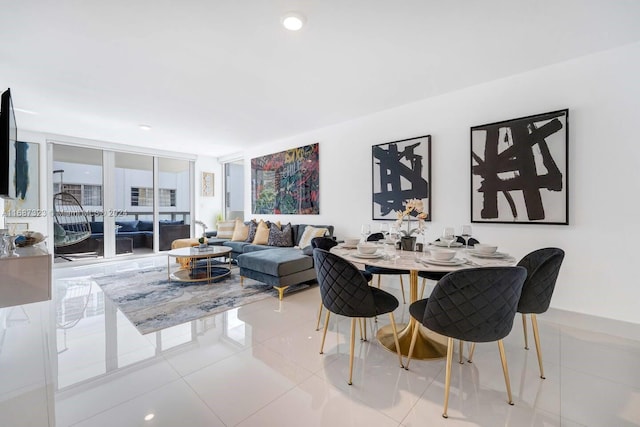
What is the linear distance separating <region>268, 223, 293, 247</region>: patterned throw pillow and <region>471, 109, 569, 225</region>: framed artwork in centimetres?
291

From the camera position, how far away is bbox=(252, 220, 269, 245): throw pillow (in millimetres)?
5117

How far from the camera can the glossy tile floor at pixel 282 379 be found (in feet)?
4.91

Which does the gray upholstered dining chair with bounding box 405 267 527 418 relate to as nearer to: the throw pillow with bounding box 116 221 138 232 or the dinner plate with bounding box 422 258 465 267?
the dinner plate with bounding box 422 258 465 267

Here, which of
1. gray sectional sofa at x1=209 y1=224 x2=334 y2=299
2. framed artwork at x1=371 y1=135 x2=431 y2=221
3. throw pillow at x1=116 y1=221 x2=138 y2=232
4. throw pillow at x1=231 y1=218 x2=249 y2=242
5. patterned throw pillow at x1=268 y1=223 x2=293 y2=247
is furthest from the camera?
throw pillow at x1=116 y1=221 x2=138 y2=232

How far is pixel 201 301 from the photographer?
329 cm

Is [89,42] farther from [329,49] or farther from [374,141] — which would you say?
[374,141]

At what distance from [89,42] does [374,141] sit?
3357 mm

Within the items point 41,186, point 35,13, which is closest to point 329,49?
point 35,13

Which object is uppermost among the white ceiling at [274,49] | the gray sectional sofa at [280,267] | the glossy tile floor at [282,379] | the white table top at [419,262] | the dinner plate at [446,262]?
the white ceiling at [274,49]

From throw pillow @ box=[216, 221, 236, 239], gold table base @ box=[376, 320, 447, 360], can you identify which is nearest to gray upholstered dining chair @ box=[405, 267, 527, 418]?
gold table base @ box=[376, 320, 447, 360]

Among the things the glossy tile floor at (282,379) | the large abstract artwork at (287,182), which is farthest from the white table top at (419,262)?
the large abstract artwork at (287,182)

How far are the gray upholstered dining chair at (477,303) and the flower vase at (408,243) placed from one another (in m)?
0.78

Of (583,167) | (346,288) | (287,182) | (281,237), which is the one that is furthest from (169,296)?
(583,167)

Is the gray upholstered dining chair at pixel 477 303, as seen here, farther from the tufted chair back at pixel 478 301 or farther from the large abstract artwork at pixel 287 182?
the large abstract artwork at pixel 287 182
